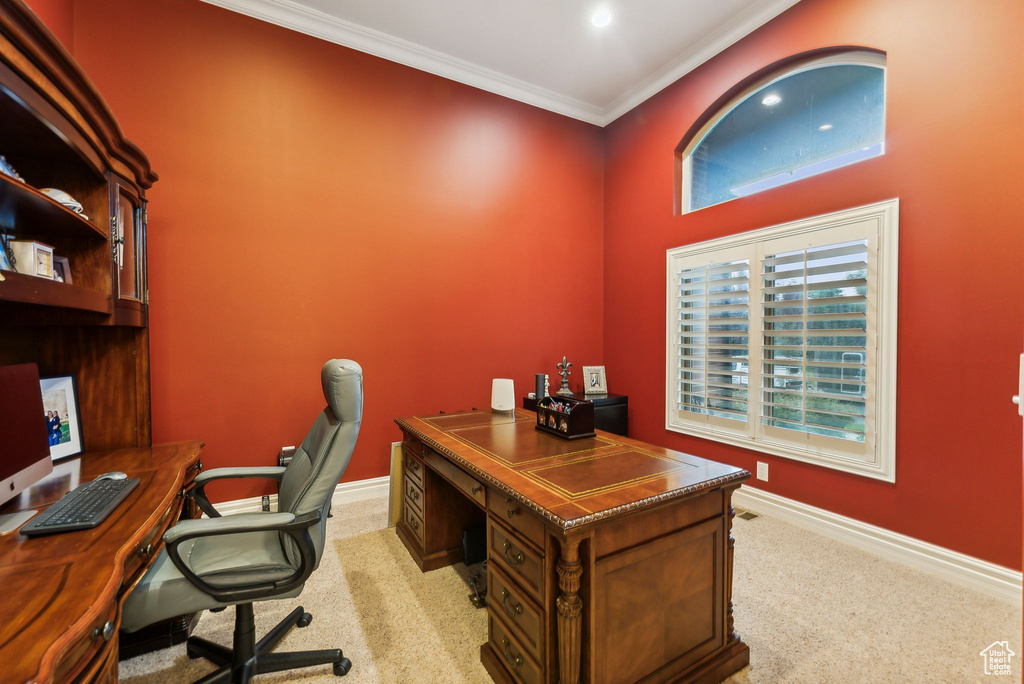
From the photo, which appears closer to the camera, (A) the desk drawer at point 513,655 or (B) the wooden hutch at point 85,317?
(B) the wooden hutch at point 85,317

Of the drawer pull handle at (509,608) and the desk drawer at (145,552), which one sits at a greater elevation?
the desk drawer at (145,552)

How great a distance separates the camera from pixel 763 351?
296cm

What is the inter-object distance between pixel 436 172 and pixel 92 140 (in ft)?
7.30

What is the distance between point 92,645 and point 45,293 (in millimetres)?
1152

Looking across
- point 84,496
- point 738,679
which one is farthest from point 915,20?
point 84,496

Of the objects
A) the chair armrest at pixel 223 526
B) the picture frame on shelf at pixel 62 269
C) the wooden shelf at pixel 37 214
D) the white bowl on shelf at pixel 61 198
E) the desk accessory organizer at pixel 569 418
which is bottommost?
the chair armrest at pixel 223 526

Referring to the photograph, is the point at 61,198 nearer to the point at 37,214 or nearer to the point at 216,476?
the point at 37,214

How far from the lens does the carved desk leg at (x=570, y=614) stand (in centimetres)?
124

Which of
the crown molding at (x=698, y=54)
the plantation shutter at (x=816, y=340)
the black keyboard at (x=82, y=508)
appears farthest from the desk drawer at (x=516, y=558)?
the crown molding at (x=698, y=54)

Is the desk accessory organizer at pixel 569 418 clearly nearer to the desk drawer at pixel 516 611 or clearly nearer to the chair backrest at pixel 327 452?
the desk drawer at pixel 516 611

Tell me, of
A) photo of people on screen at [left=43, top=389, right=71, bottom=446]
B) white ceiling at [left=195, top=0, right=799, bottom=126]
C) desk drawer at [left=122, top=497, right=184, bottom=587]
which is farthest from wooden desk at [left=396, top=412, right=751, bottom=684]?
white ceiling at [left=195, top=0, right=799, bottom=126]

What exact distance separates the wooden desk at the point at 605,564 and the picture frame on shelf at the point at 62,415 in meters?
1.84

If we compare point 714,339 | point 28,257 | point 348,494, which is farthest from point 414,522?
point 714,339

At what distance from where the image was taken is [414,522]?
2494mm
